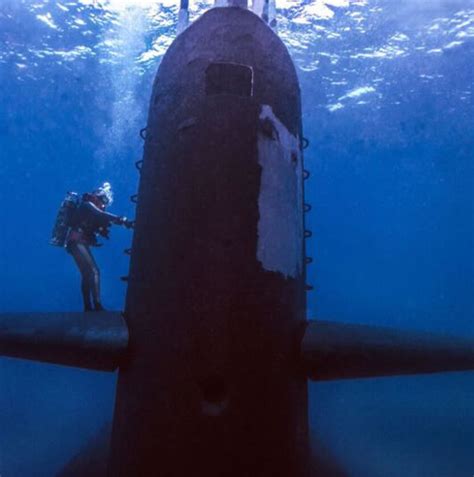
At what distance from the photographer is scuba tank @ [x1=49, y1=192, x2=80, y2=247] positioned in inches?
202

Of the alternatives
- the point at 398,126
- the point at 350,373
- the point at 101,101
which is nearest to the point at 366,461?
the point at 350,373

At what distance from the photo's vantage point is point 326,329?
2604 millimetres

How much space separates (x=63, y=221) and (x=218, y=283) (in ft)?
11.4

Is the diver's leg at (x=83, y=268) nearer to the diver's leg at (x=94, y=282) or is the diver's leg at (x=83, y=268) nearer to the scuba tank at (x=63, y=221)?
the diver's leg at (x=94, y=282)

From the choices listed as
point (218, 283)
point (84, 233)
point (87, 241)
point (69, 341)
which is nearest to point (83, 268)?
point (87, 241)

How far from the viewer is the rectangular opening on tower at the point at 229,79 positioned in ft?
9.74

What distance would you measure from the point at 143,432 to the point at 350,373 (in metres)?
1.31

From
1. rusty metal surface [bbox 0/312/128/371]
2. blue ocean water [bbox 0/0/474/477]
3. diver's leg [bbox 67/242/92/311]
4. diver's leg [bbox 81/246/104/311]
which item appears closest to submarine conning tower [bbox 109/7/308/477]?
rusty metal surface [bbox 0/312/128/371]

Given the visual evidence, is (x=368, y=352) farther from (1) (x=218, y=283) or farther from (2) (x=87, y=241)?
(2) (x=87, y=241)

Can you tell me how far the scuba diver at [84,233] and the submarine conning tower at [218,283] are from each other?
7.36 ft

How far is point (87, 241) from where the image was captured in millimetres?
5180

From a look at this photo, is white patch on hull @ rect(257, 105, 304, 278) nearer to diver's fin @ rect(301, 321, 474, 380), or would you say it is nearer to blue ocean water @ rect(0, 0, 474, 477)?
diver's fin @ rect(301, 321, 474, 380)

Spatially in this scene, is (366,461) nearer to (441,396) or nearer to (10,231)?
(441,396)

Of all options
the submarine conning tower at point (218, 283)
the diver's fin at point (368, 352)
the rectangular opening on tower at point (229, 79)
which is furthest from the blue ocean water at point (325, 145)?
the rectangular opening on tower at point (229, 79)
